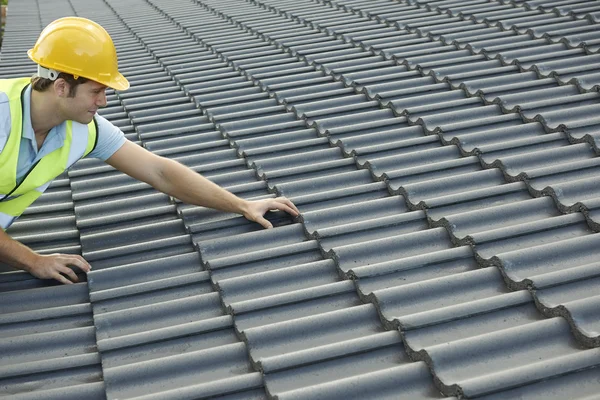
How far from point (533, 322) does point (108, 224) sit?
82.8 inches

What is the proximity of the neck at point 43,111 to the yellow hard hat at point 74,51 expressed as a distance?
0.13 meters

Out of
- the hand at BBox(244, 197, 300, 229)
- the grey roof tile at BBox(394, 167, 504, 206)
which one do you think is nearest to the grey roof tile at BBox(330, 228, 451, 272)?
the grey roof tile at BBox(394, 167, 504, 206)

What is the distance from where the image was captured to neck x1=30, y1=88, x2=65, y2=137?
3264mm

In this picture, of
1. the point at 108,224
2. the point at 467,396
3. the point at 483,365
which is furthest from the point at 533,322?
the point at 108,224

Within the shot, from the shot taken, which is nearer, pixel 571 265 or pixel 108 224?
pixel 571 265

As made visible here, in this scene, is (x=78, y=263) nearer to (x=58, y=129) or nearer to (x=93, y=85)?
(x=58, y=129)

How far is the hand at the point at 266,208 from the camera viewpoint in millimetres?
3418

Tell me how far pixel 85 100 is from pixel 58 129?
11.2 inches

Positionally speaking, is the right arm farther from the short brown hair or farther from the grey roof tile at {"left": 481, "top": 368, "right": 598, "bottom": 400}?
the grey roof tile at {"left": 481, "top": 368, "right": 598, "bottom": 400}

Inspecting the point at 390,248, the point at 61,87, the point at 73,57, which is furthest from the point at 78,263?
the point at 390,248

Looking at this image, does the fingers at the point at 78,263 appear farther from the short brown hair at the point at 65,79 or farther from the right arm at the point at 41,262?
the short brown hair at the point at 65,79

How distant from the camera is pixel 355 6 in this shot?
7.00 m

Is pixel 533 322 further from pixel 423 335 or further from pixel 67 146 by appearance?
pixel 67 146

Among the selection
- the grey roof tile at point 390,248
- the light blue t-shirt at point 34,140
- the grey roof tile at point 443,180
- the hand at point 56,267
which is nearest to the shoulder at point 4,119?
the light blue t-shirt at point 34,140
